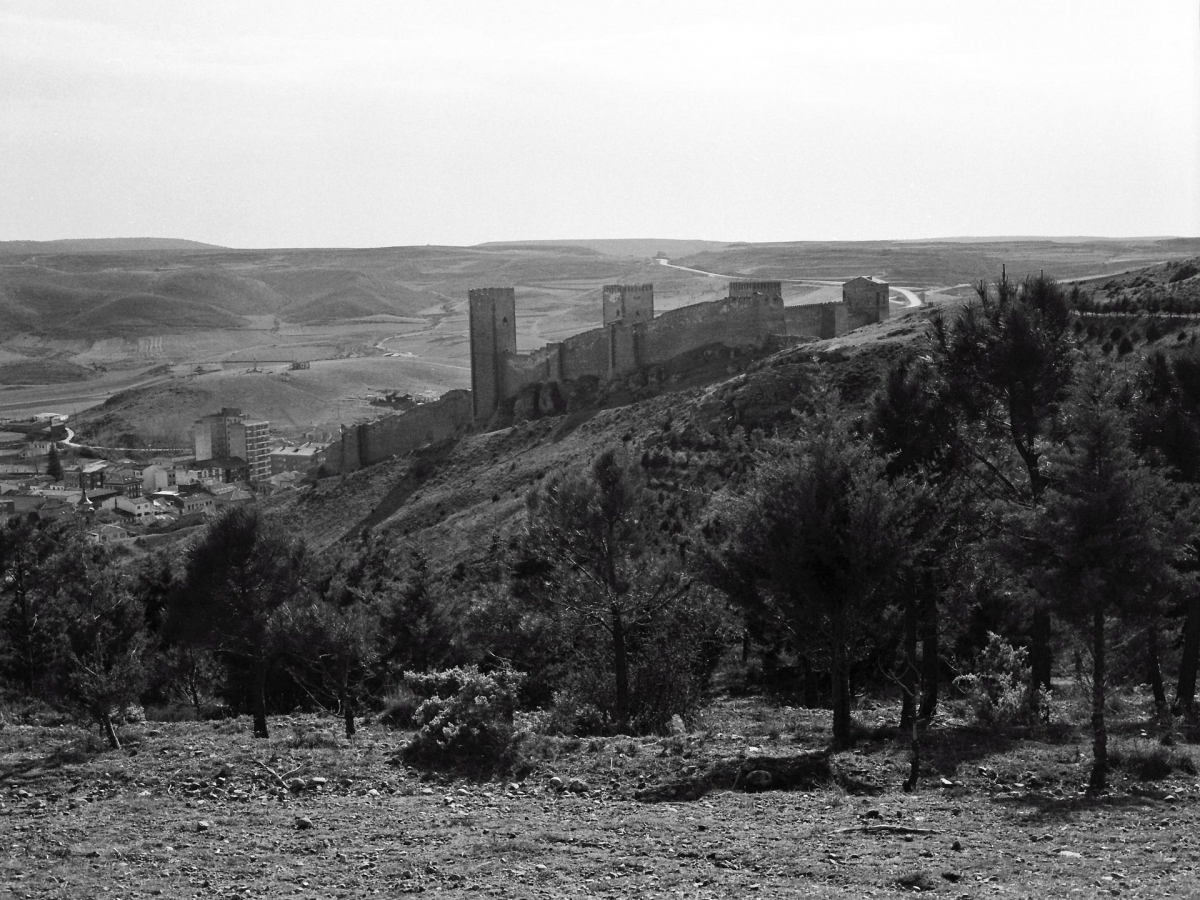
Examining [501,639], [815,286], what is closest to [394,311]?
[815,286]

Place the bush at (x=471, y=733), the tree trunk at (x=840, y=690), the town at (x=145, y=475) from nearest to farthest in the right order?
the bush at (x=471, y=733)
the tree trunk at (x=840, y=690)
the town at (x=145, y=475)

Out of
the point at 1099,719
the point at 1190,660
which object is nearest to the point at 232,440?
the point at 1190,660

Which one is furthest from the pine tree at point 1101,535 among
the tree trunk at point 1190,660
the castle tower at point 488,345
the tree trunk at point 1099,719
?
the castle tower at point 488,345

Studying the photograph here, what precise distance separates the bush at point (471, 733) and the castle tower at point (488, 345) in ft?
129

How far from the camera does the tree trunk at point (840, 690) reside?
12.3m

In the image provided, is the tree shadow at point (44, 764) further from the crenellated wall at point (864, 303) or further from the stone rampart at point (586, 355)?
the stone rampart at point (586, 355)

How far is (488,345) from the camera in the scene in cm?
5166

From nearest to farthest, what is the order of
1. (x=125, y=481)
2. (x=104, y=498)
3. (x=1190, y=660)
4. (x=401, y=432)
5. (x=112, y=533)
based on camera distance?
1. (x=1190, y=660)
2. (x=112, y=533)
3. (x=401, y=432)
4. (x=104, y=498)
5. (x=125, y=481)

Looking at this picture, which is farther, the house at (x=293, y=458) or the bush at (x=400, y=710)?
the house at (x=293, y=458)

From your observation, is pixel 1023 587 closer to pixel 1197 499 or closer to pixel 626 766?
pixel 1197 499

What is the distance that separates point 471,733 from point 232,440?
249 ft

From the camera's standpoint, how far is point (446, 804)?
10484 millimetres

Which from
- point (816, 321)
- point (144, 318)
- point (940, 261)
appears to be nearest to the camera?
point (816, 321)

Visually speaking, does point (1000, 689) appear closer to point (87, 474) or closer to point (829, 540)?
point (829, 540)
